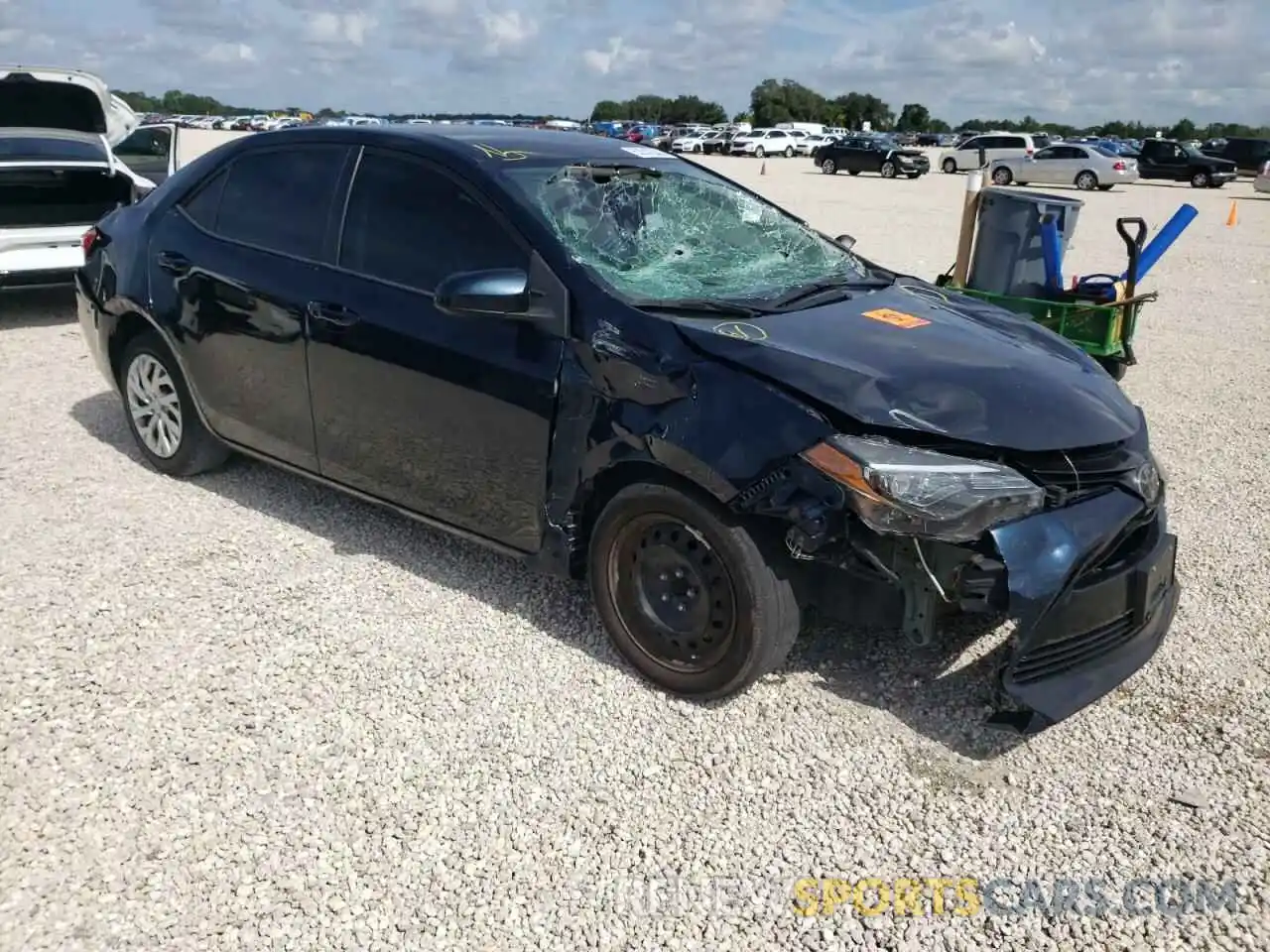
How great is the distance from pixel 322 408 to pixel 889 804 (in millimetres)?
2608

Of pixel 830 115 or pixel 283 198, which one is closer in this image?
pixel 283 198

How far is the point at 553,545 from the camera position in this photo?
3457 millimetres

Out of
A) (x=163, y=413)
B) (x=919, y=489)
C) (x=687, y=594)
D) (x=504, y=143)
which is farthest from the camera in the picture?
(x=163, y=413)

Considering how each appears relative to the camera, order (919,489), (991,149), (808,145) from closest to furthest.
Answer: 1. (919,489)
2. (991,149)
3. (808,145)

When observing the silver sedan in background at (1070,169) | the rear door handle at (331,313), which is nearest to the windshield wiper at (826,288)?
the rear door handle at (331,313)

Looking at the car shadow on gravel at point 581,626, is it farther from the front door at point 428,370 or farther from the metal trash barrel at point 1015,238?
the metal trash barrel at point 1015,238

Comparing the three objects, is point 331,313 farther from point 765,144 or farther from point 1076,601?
point 765,144

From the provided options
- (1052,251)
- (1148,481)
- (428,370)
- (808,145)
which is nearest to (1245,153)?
(808,145)

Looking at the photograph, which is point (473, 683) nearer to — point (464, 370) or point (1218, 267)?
point (464, 370)

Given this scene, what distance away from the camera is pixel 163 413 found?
16.3 feet

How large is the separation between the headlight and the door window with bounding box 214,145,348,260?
239 centimetres

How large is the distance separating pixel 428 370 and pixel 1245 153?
4070 cm

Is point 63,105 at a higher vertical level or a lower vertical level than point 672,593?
higher

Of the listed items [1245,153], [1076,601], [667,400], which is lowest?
[1076,601]
